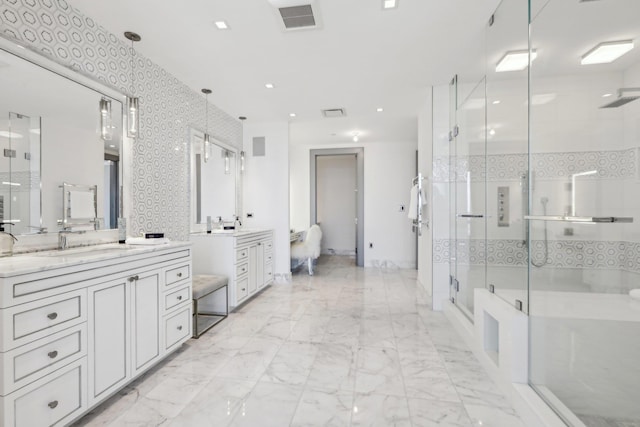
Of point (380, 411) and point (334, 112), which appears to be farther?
point (334, 112)

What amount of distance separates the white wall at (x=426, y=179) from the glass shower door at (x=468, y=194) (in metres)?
0.33

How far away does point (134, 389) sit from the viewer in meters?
1.81

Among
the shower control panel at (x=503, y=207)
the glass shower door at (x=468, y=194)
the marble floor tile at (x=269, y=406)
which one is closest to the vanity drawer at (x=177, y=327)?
the marble floor tile at (x=269, y=406)

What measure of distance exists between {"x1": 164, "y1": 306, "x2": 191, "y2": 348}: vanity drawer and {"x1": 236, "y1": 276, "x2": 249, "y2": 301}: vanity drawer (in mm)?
947

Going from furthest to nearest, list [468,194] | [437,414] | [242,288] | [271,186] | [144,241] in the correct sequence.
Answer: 1. [271,186]
2. [242,288]
3. [468,194]
4. [144,241]
5. [437,414]

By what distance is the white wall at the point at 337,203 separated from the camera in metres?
7.39

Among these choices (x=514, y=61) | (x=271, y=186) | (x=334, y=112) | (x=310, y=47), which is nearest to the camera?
(x=514, y=61)

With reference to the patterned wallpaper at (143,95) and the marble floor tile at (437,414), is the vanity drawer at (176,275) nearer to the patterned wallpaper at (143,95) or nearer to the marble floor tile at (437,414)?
the patterned wallpaper at (143,95)

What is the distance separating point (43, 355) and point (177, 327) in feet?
3.04

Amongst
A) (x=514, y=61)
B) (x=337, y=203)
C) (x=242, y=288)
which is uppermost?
(x=514, y=61)

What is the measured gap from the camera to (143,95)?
8.49ft

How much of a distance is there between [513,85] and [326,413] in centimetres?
251

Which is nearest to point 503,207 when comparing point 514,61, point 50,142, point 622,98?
point 622,98

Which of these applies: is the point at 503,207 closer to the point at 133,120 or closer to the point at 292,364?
the point at 292,364
